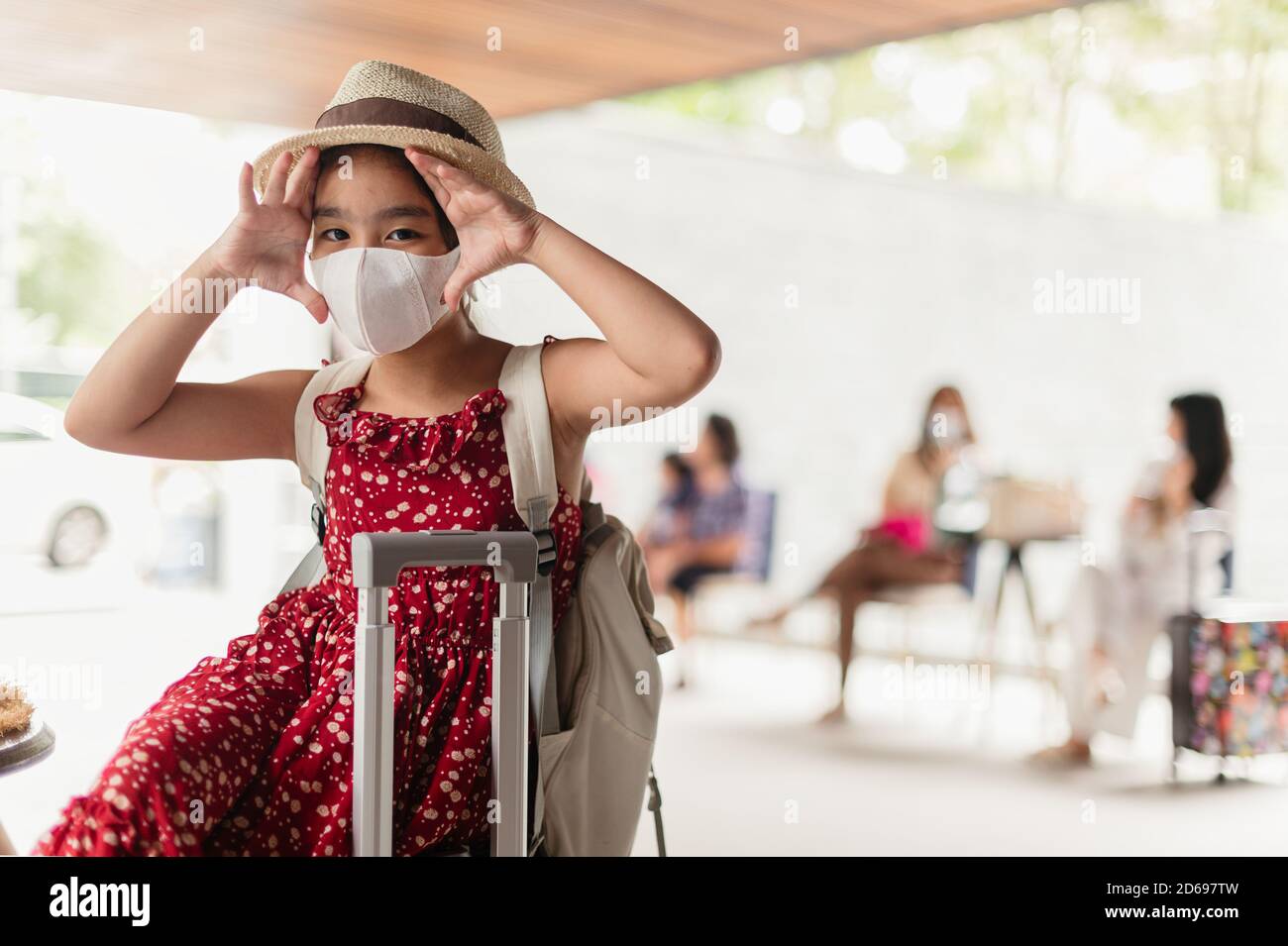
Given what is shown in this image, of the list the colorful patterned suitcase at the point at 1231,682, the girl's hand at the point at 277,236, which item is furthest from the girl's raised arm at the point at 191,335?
the colorful patterned suitcase at the point at 1231,682

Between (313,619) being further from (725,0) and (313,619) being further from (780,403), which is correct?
(780,403)

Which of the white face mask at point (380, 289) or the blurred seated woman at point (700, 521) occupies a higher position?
the white face mask at point (380, 289)

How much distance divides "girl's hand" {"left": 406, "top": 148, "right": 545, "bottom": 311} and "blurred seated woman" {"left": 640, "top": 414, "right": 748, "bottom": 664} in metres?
4.31

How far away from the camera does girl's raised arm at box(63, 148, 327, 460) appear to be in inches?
63.3

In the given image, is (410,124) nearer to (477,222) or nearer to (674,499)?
(477,222)

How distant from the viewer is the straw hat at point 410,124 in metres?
1.60

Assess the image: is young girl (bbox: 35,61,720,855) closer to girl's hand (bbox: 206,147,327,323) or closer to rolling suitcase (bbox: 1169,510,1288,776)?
girl's hand (bbox: 206,147,327,323)

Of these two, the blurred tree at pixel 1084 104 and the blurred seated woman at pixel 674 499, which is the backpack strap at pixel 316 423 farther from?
the blurred tree at pixel 1084 104

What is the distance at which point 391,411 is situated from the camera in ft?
5.71

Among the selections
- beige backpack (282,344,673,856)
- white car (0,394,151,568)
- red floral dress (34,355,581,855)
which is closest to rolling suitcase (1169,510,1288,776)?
beige backpack (282,344,673,856)

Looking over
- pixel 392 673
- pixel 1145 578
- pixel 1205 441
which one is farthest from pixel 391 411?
pixel 1205 441

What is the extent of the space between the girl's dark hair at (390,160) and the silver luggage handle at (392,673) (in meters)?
0.47

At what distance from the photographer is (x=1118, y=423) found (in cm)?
754

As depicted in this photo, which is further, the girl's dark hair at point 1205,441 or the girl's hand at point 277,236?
the girl's dark hair at point 1205,441
